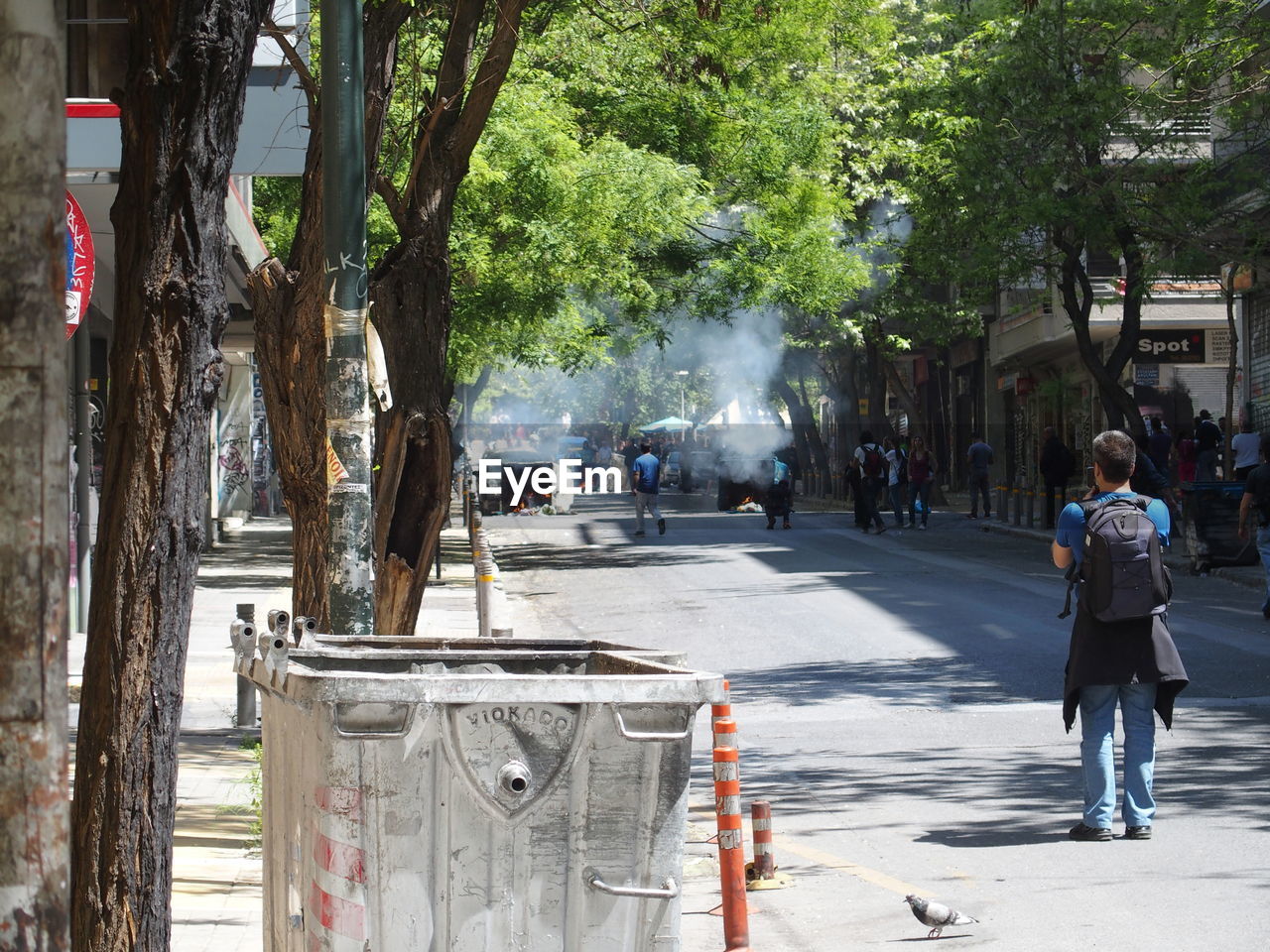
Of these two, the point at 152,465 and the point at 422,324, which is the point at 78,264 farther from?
the point at 152,465

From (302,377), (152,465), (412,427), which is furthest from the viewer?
(412,427)

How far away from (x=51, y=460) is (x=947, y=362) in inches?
2064

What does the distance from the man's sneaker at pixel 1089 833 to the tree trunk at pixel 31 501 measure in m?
5.59

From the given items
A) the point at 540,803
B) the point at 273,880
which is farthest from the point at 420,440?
the point at 540,803

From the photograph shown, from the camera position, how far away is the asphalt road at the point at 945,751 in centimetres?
621

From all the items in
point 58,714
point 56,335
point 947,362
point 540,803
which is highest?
point 947,362

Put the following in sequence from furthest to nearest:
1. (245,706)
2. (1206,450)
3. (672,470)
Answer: (672,470) → (1206,450) → (245,706)

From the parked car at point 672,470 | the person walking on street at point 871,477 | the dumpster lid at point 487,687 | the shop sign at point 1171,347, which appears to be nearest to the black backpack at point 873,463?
the person walking on street at point 871,477

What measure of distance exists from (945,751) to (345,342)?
4798 millimetres

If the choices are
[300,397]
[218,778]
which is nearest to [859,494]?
[218,778]

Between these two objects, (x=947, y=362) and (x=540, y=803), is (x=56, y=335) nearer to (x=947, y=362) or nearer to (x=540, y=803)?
(x=540, y=803)

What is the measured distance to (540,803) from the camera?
3844 millimetres

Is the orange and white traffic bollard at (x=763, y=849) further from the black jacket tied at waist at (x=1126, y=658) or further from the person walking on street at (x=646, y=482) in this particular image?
the person walking on street at (x=646, y=482)

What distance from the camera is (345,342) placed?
6.77 metres
